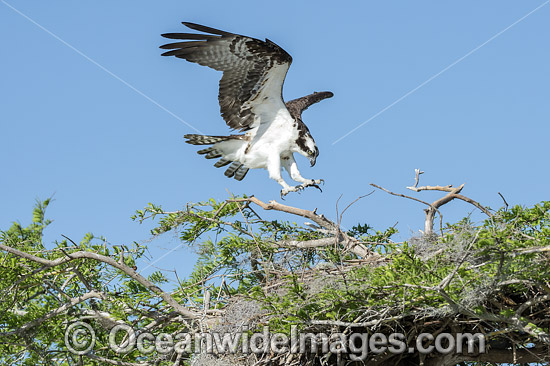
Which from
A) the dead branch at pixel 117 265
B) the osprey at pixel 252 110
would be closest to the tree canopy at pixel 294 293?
the dead branch at pixel 117 265

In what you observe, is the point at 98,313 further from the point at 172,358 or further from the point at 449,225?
the point at 449,225

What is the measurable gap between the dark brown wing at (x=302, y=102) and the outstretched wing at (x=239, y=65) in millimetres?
440

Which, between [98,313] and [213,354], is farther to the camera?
[98,313]

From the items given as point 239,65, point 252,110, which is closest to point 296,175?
point 252,110

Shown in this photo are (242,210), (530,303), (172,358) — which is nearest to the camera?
(530,303)

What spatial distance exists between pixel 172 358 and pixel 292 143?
98.7 inches

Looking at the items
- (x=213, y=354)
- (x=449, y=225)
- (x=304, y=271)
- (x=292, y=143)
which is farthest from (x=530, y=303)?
(x=292, y=143)

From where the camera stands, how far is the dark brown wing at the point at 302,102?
23.8ft

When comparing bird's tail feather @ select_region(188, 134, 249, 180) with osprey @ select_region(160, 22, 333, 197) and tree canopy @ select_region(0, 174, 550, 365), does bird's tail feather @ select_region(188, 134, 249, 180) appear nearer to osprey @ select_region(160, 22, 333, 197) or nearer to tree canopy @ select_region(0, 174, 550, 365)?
osprey @ select_region(160, 22, 333, 197)

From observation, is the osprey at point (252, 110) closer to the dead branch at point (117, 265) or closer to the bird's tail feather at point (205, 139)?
the bird's tail feather at point (205, 139)

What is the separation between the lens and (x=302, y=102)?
7840mm

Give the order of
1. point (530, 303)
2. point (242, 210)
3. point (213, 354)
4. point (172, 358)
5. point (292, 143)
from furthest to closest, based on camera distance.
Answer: point (292, 143) → point (242, 210) → point (172, 358) → point (213, 354) → point (530, 303)

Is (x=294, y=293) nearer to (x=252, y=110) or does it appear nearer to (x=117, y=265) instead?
(x=117, y=265)

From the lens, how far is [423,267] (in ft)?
14.4
